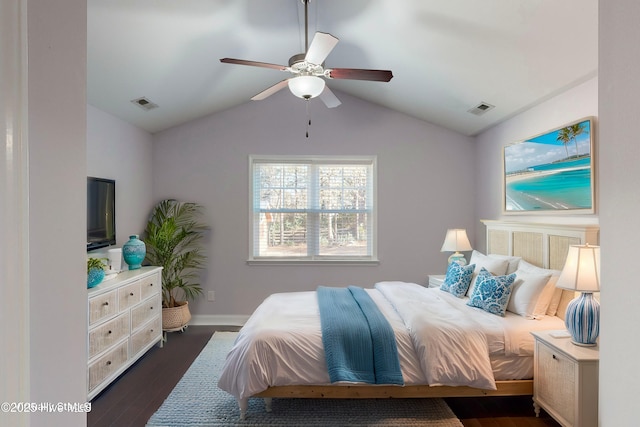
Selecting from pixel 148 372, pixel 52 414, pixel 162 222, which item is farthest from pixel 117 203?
pixel 52 414

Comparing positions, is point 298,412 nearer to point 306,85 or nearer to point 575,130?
point 306,85

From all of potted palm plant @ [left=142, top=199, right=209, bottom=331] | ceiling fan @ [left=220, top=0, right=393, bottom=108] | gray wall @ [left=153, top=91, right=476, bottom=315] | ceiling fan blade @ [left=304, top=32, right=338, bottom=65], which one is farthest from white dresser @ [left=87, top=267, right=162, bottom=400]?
ceiling fan blade @ [left=304, top=32, right=338, bottom=65]

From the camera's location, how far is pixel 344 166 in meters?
4.67

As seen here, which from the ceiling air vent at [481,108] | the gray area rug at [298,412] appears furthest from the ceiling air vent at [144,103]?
the ceiling air vent at [481,108]

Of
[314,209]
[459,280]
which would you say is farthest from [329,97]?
[459,280]

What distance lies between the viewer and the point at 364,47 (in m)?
3.23

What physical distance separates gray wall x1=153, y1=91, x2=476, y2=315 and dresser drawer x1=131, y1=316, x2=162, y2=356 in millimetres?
857

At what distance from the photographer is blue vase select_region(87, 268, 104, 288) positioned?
271 centimetres

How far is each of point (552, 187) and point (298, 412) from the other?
9.21 feet

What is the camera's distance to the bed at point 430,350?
2291 mm

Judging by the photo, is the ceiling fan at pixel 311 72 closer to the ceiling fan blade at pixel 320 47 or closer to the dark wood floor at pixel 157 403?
the ceiling fan blade at pixel 320 47

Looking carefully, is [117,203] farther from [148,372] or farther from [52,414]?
[52,414]

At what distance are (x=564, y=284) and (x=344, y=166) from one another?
2937 mm

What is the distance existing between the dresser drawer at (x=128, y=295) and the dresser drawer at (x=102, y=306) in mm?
74
